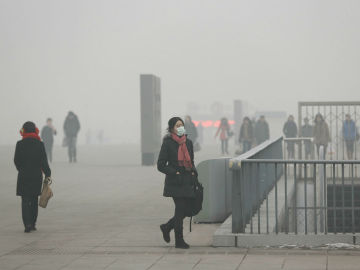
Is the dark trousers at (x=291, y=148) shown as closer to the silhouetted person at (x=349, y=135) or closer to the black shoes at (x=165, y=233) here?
the silhouetted person at (x=349, y=135)

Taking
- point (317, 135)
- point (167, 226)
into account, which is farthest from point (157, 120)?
point (167, 226)

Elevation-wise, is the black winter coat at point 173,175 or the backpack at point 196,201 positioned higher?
the black winter coat at point 173,175

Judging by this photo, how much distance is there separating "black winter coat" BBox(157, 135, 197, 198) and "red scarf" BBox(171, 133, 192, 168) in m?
0.04

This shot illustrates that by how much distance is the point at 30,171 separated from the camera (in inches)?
478

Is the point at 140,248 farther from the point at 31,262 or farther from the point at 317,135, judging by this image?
the point at 317,135

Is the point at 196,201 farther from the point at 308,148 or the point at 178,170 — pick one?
the point at 308,148

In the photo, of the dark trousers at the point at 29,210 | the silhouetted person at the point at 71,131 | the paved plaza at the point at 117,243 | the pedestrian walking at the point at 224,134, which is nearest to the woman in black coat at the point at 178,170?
the paved plaza at the point at 117,243

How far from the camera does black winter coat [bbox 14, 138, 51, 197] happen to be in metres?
12.1

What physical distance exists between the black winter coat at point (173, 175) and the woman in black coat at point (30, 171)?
95.3 inches

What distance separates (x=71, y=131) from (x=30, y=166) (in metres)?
19.1

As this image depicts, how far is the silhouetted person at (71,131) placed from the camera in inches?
1223

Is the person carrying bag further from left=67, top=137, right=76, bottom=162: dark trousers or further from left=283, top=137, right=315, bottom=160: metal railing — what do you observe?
left=67, top=137, right=76, bottom=162: dark trousers

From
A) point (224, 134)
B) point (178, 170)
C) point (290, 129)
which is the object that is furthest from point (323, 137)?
point (178, 170)

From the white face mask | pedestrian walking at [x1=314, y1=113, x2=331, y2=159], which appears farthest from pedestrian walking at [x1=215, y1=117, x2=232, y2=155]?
the white face mask
